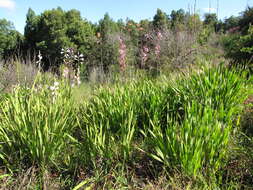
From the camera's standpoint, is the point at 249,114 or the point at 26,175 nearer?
the point at 26,175

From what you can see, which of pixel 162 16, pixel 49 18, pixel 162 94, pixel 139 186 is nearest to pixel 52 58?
Result: pixel 49 18

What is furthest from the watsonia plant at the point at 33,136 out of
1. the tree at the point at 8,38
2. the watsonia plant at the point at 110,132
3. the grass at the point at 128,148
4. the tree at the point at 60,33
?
the tree at the point at 8,38

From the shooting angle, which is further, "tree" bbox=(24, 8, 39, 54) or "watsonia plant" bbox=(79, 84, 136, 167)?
"tree" bbox=(24, 8, 39, 54)

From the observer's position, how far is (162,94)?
302 centimetres

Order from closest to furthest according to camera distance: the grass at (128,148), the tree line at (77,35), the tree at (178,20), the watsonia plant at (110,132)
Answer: the grass at (128,148), the watsonia plant at (110,132), the tree at (178,20), the tree line at (77,35)

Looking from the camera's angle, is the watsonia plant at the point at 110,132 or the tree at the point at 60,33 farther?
the tree at the point at 60,33

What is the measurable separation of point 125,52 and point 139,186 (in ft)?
27.6

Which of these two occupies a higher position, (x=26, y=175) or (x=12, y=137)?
(x=12, y=137)

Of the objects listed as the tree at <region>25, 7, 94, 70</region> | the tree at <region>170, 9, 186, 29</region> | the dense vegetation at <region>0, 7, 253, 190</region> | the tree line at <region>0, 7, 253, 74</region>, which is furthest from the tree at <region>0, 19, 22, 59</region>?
the dense vegetation at <region>0, 7, 253, 190</region>

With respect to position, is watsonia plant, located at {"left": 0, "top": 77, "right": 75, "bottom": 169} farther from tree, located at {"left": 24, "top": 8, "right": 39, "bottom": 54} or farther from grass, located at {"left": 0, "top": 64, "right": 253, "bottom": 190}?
tree, located at {"left": 24, "top": 8, "right": 39, "bottom": 54}

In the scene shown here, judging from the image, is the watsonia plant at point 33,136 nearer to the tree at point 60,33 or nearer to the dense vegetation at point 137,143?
the dense vegetation at point 137,143

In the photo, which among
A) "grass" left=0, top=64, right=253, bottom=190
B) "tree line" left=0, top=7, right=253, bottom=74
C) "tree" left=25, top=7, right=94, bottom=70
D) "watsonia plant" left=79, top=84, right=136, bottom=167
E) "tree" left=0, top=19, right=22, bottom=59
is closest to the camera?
"grass" left=0, top=64, right=253, bottom=190

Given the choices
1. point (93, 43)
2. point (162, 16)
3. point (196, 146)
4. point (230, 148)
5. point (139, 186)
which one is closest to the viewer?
point (196, 146)

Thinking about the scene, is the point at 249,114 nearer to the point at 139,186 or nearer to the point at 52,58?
the point at 139,186
